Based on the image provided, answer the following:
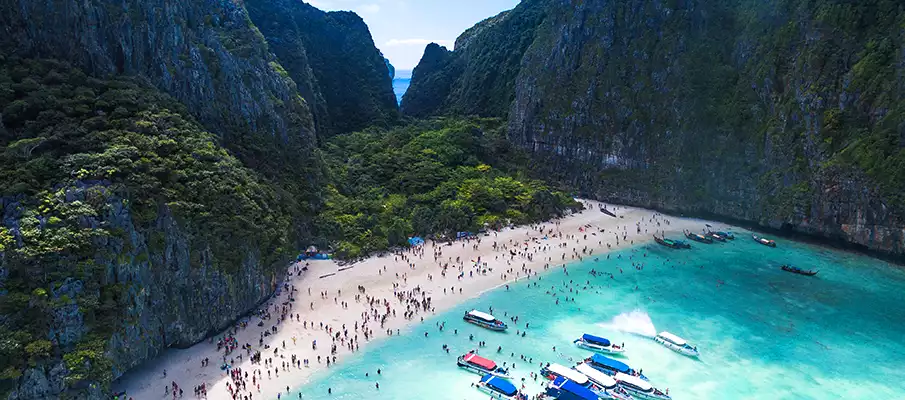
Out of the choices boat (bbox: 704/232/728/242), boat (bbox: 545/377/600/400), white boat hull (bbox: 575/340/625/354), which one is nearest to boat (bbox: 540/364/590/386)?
boat (bbox: 545/377/600/400)

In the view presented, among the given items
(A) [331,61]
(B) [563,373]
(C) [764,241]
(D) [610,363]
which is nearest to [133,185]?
(B) [563,373]

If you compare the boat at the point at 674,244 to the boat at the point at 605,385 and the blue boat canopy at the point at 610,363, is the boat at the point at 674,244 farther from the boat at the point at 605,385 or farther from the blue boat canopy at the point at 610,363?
the boat at the point at 605,385

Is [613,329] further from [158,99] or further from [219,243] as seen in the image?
[158,99]

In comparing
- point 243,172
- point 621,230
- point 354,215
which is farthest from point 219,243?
point 621,230

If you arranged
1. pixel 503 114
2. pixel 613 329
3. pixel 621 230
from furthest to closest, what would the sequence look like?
1. pixel 503 114
2. pixel 621 230
3. pixel 613 329

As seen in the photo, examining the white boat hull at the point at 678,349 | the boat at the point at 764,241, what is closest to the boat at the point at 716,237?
the boat at the point at 764,241

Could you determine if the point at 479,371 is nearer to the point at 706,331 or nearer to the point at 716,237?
the point at 706,331
